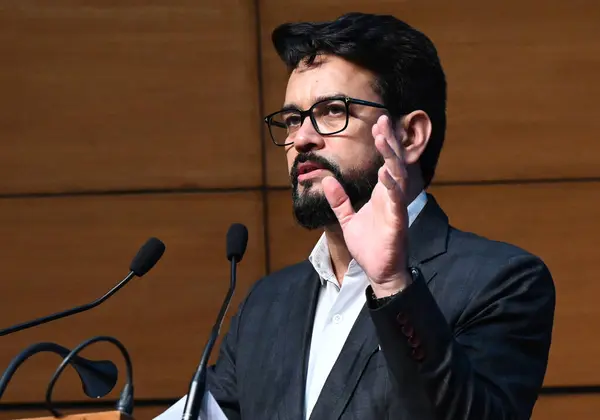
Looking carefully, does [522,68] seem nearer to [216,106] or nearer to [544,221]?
[544,221]

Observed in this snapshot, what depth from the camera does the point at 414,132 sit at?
77.2 inches

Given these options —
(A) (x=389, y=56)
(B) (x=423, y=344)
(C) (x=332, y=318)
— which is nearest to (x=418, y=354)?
(B) (x=423, y=344)

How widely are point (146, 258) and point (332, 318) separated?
0.35m

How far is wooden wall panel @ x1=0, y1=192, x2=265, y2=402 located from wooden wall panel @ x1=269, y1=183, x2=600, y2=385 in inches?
4.3

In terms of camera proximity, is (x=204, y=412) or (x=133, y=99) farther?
(x=133, y=99)

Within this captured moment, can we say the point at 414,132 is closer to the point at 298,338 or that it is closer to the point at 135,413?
the point at 298,338

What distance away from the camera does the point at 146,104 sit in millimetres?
2975

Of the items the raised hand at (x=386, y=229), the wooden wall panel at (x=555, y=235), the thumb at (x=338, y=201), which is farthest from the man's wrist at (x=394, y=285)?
the wooden wall panel at (x=555, y=235)

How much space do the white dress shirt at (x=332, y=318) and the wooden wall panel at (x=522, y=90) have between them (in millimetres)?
1052

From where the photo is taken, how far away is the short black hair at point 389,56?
192 centimetres

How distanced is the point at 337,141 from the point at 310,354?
0.37 m

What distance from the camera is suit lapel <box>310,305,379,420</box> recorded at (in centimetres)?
167

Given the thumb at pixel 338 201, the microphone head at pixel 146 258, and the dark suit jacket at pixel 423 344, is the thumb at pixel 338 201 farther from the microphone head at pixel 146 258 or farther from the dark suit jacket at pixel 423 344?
the microphone head at pixel 146 258

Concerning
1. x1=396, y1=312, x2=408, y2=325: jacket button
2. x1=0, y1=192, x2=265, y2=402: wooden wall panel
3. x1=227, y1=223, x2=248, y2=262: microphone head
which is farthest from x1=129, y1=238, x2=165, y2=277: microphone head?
x1=0, y1=192, x2=265, y2=402: wooden wall panel
